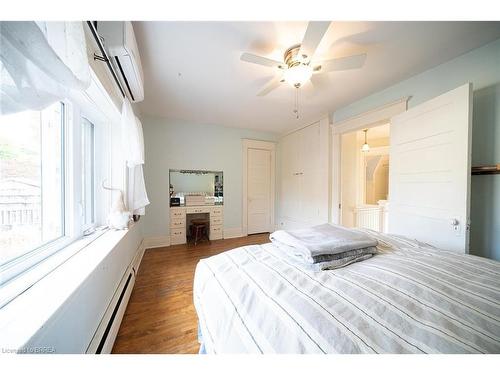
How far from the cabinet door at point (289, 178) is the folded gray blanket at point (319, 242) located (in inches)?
103

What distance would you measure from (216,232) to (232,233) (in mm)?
355

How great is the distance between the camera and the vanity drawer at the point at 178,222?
3197mm

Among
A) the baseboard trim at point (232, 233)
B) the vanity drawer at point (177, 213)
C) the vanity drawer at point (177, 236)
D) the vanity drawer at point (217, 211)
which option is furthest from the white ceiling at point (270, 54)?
the baseboard trim at point (232, 233)

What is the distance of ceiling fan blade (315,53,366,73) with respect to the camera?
1.31 meters

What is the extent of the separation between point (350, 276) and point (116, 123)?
2.40 meters

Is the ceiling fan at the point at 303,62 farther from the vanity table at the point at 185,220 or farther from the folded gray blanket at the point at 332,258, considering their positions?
the vanity table at the point at 185,220

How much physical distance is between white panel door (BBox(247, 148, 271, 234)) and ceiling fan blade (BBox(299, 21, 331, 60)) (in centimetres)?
262

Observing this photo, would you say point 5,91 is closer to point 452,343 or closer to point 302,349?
point 302,349

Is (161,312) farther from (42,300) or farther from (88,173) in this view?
(88,173)

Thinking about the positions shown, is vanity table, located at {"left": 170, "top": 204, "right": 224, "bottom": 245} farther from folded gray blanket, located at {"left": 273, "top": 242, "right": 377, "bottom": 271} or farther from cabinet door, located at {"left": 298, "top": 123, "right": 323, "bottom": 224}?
folded gray blanket, located at {"left": 273, "top": 242, "right": 377, "bottom": 271}

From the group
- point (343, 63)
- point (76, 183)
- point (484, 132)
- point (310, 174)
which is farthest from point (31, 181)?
point (310, 174)

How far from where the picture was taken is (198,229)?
3.34 meters

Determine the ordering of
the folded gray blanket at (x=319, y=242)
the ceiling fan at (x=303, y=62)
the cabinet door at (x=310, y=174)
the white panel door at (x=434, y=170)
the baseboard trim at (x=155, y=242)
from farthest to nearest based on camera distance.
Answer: the cabinet door at (x=310, y=174)
the baseboard trim at (x=155, y=242)
the white panel door at (x=434, y=170)
the ceiling fan at (x=303, y=62)
the folded gray blanket at (x=319, y=242)
